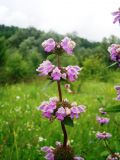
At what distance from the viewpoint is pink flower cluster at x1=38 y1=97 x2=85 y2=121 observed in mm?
2594

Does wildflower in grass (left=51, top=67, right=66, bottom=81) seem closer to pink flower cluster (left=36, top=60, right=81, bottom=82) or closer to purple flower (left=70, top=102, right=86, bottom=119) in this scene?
pink flower cluster (left=36, top=60, right=81, bottom=82)

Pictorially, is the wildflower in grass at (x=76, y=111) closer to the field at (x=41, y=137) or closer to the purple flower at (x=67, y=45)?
the purple flower at (x=67, y=45)

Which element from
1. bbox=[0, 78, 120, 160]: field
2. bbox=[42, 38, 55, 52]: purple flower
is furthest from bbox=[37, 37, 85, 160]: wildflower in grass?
bbox=[0, 78, 120, 160]: field

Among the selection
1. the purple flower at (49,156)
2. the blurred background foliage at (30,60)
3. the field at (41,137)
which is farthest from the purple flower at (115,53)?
the field at (41,137)

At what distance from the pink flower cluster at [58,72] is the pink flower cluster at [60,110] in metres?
0.19

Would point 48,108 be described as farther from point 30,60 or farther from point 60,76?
point 30,60

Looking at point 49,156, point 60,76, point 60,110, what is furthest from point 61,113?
point 49,156

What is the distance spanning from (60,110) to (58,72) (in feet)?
0.85

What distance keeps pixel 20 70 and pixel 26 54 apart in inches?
745

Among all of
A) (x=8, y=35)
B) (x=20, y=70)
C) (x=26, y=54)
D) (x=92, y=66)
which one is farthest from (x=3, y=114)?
(x=8, y=35)

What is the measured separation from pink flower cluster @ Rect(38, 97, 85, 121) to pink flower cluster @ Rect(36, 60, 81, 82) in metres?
0.19

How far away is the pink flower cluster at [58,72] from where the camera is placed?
2.59 metres

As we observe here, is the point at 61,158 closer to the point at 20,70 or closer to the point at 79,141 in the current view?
the point at 79,141

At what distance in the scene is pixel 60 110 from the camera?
8.49 feet
